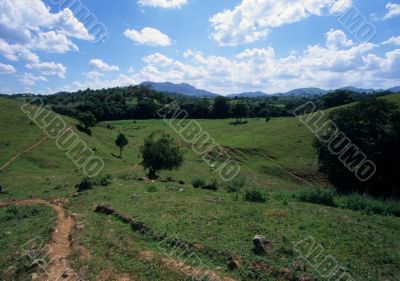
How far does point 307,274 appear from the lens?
463 inches

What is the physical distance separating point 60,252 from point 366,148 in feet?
111

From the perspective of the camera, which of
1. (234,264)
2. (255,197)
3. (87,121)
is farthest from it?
(87,121)

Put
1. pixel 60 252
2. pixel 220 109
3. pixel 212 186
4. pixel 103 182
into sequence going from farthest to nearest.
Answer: pixel 220 109
pixel 103 182
pixel 212 186
pixel 60 252

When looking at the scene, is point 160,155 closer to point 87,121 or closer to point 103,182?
point 103,182

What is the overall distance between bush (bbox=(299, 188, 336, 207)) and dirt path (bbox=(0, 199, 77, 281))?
51.6 feet

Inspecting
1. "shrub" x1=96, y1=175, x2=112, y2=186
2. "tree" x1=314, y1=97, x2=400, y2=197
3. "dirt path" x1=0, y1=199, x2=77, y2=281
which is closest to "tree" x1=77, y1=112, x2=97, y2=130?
"shrub" x1=96, y1=175, x2=112, y2=186

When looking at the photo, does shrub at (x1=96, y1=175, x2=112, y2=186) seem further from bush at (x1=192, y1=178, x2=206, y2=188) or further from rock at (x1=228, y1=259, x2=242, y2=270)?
rock at (x1=228, y1=259, x2=242, y2=270)

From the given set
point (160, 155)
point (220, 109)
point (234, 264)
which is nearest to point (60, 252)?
point (234, 264)

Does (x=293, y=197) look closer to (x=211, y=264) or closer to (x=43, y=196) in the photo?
(x=211, y=264)

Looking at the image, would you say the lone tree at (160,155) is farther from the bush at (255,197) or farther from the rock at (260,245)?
the rock at (260,245)

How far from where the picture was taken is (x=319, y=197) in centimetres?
2375

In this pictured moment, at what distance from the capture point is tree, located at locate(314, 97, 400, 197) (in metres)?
36.7

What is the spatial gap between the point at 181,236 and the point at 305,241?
5447 mm

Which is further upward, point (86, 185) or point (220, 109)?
point (220, 109)
